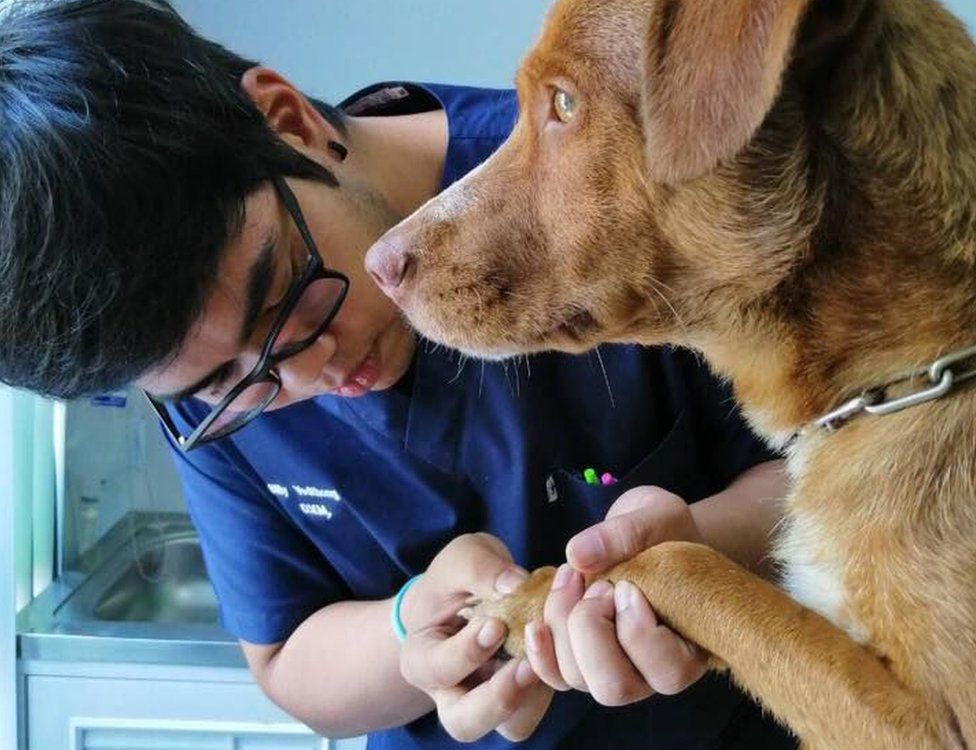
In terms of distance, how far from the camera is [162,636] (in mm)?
2180

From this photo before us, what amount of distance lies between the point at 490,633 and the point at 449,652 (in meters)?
0.05

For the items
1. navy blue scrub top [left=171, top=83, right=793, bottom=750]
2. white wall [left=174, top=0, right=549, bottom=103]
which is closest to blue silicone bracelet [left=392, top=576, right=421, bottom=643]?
navy blue scrub top [left=171, top=83, right=793, bottom=750]

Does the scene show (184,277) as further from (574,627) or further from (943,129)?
(943,129)

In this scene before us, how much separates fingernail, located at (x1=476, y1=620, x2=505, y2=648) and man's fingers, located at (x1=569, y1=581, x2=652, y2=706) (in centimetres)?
12

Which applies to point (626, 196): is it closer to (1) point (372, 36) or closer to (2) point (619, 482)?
(2) point (619, 482)

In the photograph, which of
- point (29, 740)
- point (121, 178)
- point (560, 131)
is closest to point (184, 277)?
point (121, 178)

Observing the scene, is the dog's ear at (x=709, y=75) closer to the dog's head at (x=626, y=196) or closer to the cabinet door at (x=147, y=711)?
the dog's head at (x=626, y=196)

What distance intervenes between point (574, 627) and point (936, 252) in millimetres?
457

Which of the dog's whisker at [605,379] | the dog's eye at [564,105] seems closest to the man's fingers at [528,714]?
the dog's whisker at [605,379]

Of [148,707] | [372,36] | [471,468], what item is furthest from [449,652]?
[372,36]

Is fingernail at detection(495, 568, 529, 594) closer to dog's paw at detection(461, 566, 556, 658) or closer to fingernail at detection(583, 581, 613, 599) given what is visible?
dog's paw at detection(461, 566, 556, 658)

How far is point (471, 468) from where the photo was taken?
53.9 inches

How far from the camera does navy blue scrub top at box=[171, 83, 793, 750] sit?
136 cm

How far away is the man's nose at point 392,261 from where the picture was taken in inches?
45.6
